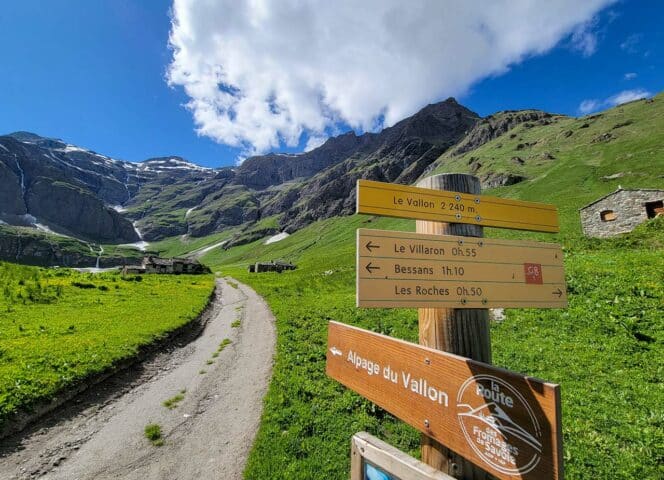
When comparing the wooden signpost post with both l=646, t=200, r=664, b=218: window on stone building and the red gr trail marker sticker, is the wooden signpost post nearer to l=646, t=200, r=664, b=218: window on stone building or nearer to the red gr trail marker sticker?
the red gr trail marker sticker

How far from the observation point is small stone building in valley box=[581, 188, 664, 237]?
1159 inches

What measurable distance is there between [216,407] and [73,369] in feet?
21.4

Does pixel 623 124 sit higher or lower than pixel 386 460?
higher

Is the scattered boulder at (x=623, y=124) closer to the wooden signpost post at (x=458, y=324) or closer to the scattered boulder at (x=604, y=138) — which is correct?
the scattered boulder at (x=604, y=138)

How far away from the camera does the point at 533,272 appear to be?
12.1ft

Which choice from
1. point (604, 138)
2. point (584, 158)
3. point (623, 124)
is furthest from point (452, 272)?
point (623, 124)

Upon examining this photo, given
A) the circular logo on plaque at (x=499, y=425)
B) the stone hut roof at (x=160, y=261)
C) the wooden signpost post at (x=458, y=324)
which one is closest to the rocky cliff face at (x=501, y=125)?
the stone hut roof at (x=160, y=261)

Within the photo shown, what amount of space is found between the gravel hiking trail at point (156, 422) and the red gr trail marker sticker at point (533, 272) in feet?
27.7

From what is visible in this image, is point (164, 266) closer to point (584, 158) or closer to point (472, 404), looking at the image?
point (472, 404)

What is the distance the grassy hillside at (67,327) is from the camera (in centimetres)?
1189

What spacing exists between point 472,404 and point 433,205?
2039 mm

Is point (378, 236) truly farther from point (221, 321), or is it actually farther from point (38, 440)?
point (221, 321)

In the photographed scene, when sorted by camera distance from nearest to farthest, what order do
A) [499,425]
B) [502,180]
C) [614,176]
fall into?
[499,425], [614,176], [502,180]

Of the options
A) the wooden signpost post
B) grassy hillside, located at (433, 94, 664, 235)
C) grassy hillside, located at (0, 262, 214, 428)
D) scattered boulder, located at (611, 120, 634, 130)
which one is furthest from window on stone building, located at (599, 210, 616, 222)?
scattered boulder, located at (611, 120, 634, 130)
